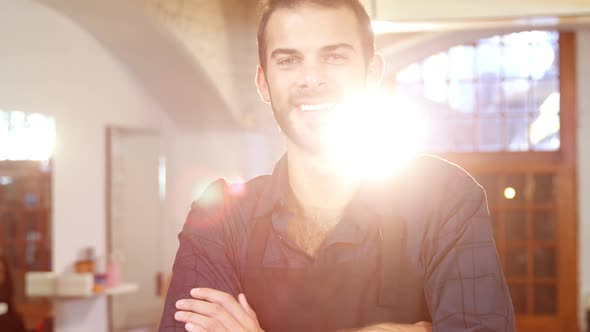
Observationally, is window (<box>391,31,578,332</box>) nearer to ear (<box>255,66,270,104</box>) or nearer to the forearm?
ear (<box>255,66,270,104</box>)

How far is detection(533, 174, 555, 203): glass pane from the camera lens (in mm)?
6059

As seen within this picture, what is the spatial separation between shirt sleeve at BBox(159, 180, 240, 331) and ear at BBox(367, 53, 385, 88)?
0.41m

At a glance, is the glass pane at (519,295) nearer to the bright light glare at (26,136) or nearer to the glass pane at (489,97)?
the glass pane at (489,97)

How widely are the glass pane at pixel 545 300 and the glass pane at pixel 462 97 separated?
1.56 metres

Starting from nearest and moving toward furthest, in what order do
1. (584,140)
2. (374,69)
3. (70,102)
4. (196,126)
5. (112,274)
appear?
(374,69) → (70,102) → (112,274) → (196,126) → (584,140)

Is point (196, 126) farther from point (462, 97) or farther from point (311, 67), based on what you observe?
point (311, 67)

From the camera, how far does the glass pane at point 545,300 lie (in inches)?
238

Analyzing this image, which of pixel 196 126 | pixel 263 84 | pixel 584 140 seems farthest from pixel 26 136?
pixel 584 140

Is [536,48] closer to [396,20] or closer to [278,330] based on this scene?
[396,20]

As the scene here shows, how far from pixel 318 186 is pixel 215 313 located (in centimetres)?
36

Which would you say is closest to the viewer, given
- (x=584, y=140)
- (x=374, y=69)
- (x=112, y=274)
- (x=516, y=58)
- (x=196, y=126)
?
(x=374, y=69)

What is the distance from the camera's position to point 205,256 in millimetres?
1599

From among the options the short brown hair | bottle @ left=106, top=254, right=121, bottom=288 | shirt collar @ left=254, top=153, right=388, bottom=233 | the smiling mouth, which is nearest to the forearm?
shirt collar @ left=254, top=153, right=388, bottom=233

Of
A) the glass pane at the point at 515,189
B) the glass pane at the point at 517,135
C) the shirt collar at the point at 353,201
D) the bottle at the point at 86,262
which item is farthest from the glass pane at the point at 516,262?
the shirt collar at the point at 353,201
